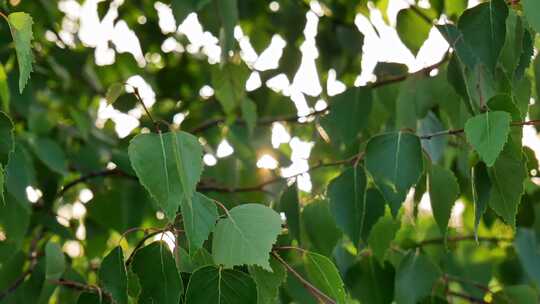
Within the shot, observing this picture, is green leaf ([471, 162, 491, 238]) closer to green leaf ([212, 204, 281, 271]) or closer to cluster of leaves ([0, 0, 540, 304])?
A: cluster of leaves ([0, 0, 540, 304])

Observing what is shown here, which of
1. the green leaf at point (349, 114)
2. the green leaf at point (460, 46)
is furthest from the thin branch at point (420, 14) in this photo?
the green leaf at point (460, 46)

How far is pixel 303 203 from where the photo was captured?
4.09 ft

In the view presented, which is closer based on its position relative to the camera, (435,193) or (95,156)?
(435,193)

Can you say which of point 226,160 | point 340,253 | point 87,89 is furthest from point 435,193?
point 87,89

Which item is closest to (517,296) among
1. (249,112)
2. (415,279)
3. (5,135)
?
(415,279)

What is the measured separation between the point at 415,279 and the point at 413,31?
33cm

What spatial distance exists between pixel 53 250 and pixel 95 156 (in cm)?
65

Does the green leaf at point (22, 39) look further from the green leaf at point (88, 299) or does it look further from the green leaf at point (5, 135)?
the green leaf at point (88, 299)

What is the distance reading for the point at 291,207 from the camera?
1.18m

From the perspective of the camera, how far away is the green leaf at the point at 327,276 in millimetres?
879

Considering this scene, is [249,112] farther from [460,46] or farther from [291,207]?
[460,46]

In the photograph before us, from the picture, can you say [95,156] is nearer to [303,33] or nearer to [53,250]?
[303,33]

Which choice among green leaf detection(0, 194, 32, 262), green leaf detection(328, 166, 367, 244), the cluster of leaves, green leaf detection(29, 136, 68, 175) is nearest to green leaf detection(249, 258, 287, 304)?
the cluster of leaves

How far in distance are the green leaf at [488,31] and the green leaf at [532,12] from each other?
7cm
